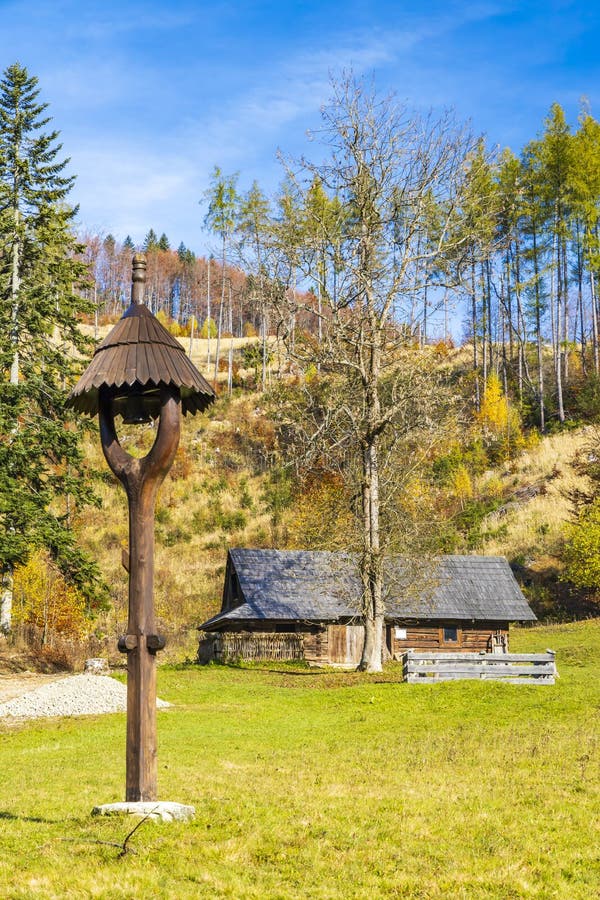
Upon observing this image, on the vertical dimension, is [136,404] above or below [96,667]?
above

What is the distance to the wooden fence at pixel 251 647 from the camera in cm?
3653

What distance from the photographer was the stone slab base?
8.62 metres

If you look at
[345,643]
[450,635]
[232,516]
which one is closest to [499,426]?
[232,516]

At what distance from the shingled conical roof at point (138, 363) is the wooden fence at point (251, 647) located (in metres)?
27.8

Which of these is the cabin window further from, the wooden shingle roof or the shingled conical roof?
the shingled conical roof

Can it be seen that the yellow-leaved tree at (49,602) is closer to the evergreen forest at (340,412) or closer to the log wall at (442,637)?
the evergreen forest at (340,412)

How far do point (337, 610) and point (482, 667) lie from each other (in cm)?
1324

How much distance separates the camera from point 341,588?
36219 millimetres

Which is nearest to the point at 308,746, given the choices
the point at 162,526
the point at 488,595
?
the point at 488,595

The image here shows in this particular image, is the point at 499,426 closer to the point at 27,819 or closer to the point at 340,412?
the point at 340,412

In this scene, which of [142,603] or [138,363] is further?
[138,363]

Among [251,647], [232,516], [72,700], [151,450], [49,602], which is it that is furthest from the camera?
[232,516]

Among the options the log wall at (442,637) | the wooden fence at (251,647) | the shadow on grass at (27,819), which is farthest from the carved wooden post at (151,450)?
the log wall at (442,637)

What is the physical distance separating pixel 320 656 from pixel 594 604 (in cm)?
1654
